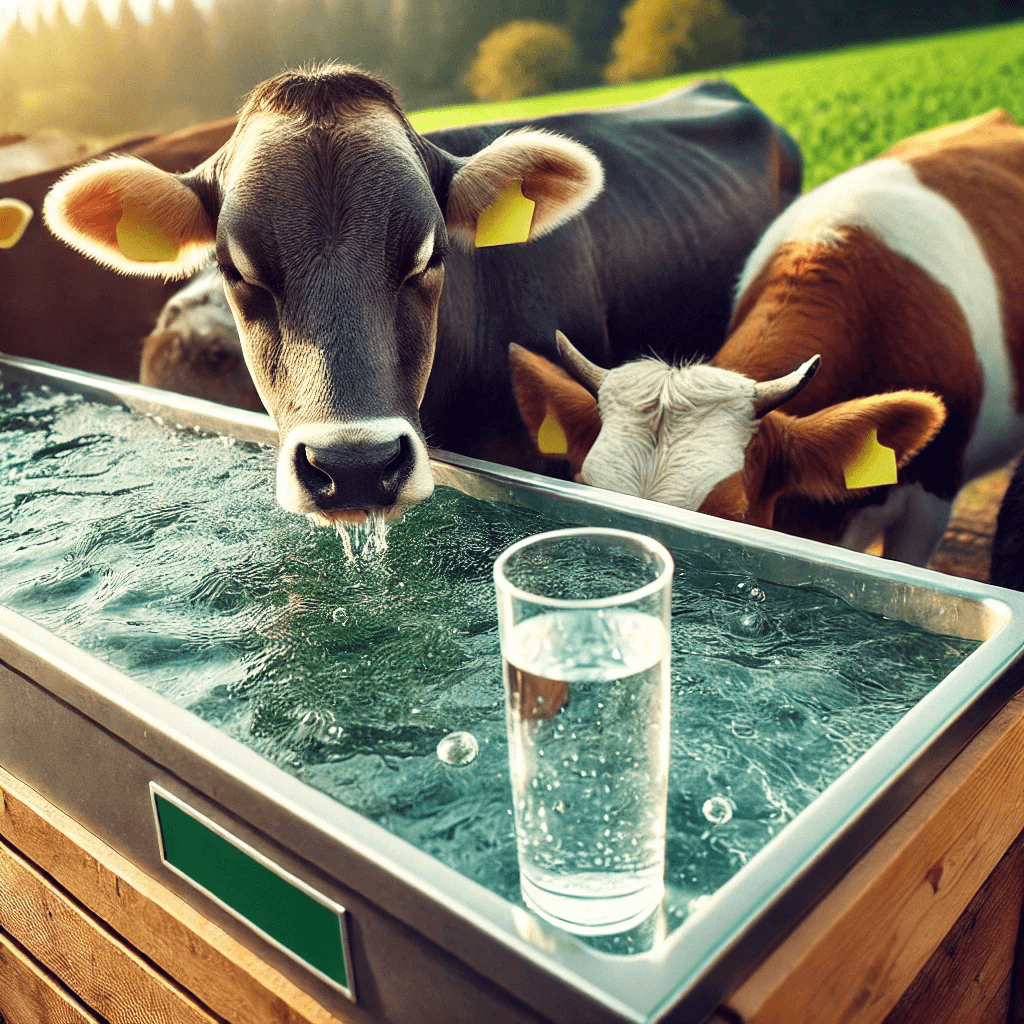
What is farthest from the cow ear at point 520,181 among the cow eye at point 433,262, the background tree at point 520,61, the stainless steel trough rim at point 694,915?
the background tree at point 520,61

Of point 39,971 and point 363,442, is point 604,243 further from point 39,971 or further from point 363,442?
point 39,971

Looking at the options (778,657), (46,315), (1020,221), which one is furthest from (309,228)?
(46,315)

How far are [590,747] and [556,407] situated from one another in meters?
1.34

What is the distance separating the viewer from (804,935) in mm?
722

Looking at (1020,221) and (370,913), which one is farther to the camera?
(1020,221)

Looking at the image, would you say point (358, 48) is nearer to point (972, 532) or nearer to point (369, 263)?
point (972, 532)

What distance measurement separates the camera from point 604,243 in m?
2.83

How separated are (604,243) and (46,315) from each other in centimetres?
213

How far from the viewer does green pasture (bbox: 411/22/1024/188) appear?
7094mm

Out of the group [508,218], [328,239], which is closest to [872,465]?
[508,218]

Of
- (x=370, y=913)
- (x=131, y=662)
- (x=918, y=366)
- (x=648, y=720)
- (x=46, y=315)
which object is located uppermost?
(x=648, y=720)

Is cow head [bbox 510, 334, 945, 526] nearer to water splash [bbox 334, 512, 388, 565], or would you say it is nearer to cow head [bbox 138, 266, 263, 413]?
water splash [bbox 334, 512, 388, 565]

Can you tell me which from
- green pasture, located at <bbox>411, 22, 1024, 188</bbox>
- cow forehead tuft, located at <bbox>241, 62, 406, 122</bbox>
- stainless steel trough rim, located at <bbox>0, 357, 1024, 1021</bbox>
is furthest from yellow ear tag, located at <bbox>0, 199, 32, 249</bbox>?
green pasture, located at <bbox>411, 22, 1024, 188</bbox>

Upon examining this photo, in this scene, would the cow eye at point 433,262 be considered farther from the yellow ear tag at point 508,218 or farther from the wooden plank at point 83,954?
the wooden plank at point 83,954
